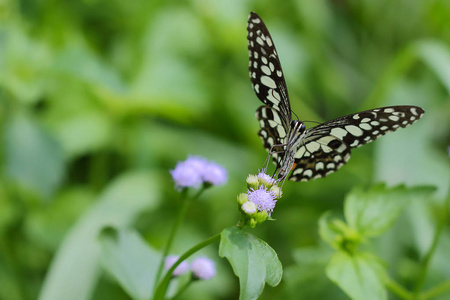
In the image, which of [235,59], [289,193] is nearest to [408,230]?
[289,193]

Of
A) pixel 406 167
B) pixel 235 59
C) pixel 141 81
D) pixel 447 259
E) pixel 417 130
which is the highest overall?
pixel 235 59

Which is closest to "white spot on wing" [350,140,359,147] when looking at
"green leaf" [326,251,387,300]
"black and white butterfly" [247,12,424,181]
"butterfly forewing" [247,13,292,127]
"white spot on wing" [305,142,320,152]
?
"black and white butterfly" [247,12,424,181]

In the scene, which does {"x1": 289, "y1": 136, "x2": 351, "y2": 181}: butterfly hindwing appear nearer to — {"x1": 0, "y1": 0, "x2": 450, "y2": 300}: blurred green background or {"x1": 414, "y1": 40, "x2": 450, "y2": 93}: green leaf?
{"x1": 0, "y1": 0, "x2": 450, "y2": 300}: blurred green background

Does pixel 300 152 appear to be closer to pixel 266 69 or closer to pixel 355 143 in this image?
pixel 355 143

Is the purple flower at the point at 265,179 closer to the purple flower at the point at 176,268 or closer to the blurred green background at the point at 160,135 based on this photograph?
the purple flower at the point at 176,268

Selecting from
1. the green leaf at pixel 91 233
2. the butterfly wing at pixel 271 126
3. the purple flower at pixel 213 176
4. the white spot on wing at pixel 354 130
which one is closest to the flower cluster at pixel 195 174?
the purple flower at pixel 213 176

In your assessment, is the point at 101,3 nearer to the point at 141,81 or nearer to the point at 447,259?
the point at 141,81

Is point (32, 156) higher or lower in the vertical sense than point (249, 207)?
higher

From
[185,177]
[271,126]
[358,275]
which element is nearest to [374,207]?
[358,275]
